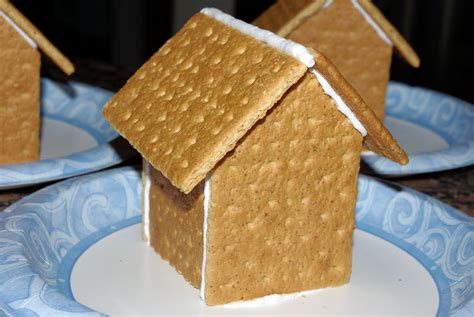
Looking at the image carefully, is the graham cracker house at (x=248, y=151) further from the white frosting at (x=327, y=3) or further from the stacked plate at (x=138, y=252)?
the white frosting at (x=327, y=3)

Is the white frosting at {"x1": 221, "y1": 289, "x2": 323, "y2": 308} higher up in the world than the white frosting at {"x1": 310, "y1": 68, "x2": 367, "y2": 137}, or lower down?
lower down

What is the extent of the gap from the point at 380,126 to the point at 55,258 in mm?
466

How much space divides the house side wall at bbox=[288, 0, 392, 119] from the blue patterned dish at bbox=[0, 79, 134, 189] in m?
0.40

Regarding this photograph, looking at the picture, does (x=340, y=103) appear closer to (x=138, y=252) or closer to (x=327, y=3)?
(x=138, y=252)

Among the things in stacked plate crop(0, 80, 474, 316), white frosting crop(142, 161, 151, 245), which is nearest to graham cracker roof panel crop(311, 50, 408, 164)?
stacked plate crop(0, 80, 474, 316)

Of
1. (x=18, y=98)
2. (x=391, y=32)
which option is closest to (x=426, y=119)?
(x=391, y=32)

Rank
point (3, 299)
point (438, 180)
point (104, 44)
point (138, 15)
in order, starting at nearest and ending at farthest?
point (3, 299), point (438, 180), point (138, 15), point (104, 44)

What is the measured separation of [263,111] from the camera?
112 centimetres

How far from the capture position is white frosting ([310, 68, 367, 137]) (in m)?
1.21

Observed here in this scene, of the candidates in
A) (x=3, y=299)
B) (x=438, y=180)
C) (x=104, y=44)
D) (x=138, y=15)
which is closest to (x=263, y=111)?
(x=3, y=299)

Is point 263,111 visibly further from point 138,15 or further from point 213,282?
point 138,15

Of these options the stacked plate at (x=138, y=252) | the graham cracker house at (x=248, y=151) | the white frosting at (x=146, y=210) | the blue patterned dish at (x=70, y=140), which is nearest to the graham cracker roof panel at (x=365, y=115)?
the graham cracker house at (x=248, y=151)

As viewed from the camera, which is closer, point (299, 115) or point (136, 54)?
point (299, 115)

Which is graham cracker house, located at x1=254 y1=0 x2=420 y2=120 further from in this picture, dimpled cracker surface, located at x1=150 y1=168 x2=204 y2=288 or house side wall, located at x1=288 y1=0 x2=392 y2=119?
dimpled cracker surface, located at x1=150 y1=168 x2=204 y2=288
